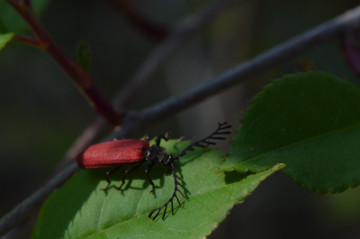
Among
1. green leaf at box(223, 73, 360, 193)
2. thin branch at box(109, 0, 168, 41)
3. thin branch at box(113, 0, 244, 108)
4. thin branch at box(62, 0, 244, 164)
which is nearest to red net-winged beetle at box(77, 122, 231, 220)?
green leaf at box(223, 73, 360, 193)

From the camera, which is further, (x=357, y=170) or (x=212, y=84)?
(x=212, y=84)

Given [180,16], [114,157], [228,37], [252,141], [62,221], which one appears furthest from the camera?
[180,16]

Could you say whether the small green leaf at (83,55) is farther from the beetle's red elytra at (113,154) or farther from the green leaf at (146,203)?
the green leaf at (146,203)

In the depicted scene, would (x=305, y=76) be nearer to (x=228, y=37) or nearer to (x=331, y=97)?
(x=331, y=97)

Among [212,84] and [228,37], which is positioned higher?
[212,84]

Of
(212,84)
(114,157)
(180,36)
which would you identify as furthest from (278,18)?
(114,157)

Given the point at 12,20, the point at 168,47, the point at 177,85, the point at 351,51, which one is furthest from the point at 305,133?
the point at 177,85
